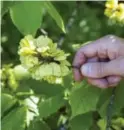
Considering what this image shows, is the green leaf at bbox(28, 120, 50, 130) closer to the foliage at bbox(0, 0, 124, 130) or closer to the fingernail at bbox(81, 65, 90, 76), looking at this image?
the foliage at bbox(0, 0, 124, 130)

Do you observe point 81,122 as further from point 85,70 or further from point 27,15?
point 27,15

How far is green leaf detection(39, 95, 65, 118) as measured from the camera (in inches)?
61.0

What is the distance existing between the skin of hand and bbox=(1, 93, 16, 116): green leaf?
0.25 meters

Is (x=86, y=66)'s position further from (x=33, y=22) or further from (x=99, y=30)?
(x=99, y=30)

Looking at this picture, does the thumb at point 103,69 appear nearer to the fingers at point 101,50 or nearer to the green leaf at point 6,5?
the fingers at point 101,50

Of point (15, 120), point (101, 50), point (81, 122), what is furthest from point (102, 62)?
point (15, 120)

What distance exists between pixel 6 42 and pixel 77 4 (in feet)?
1.83

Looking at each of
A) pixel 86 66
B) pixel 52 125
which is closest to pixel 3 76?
pixel 52 125

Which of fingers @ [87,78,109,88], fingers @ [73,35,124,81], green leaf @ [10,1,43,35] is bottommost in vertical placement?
fingers @ [87,78,109,88]

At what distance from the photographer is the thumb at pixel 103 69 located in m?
1.40

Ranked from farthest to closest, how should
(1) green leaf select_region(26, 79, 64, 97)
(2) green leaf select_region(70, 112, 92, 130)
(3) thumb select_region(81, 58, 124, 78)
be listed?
(1) green leaf select_region(26, 79, 64, 97) → (2) green leaf select_region(70, 112, 92, 130) → (3) thumb select_region(81, 58, 124, 78)

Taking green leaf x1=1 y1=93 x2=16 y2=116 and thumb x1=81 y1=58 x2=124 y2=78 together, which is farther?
green leaf x1=1 y1=93 x2=16 y2=116

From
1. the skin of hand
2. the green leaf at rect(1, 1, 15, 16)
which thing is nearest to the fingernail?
the skin of hand

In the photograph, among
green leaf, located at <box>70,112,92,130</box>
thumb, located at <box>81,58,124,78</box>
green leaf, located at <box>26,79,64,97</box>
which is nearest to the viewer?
thumb, located at <box>81,58,124,78</box>
